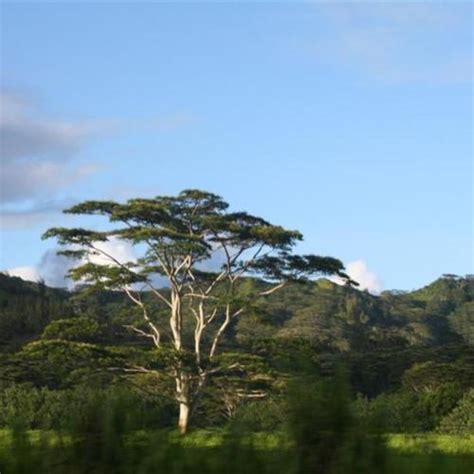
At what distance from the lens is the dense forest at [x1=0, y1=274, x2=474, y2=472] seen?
407cm

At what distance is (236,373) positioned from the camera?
30.0m

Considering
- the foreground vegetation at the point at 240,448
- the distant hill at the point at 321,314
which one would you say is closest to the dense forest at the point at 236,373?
the foreground vegetation at the point at 240,448

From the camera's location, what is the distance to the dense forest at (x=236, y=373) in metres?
4.07

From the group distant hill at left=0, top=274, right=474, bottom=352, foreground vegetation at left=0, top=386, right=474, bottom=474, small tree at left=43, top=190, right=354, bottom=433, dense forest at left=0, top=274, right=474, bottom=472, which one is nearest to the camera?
foreground vegetation at left=0, top=386, right=474, bottom=474

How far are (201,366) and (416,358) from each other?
12.5 meters

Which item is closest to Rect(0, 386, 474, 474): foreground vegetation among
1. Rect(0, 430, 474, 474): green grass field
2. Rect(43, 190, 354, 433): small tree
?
Rect(0, 430, 474, 474): green grass field

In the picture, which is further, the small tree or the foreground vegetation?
the small tree

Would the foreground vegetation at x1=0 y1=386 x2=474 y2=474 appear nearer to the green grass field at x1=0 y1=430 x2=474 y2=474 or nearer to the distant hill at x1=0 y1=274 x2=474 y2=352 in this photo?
the green grass field at x1=0 y1=430 x2=474 y2=474

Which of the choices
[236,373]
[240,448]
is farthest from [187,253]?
[240,448]

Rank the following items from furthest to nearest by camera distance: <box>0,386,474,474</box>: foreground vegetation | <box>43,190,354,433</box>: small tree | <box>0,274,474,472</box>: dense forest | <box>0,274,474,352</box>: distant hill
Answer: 1. <box>0,274,474,352</box>: distant hill
2. <box>43,190,354,433</box>: small tree
3. <box>0,274,474,472</box>: dense forest
4. <box>0,386,474,474</box>: foreground vegetation

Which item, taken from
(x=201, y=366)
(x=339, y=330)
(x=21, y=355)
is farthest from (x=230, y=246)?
(x=339, y=330)

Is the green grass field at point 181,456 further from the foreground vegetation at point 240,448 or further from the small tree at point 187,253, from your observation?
the small tree at point 187,253

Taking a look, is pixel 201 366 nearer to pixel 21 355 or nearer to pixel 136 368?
pixel 136 368

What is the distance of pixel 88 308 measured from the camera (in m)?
60.5
